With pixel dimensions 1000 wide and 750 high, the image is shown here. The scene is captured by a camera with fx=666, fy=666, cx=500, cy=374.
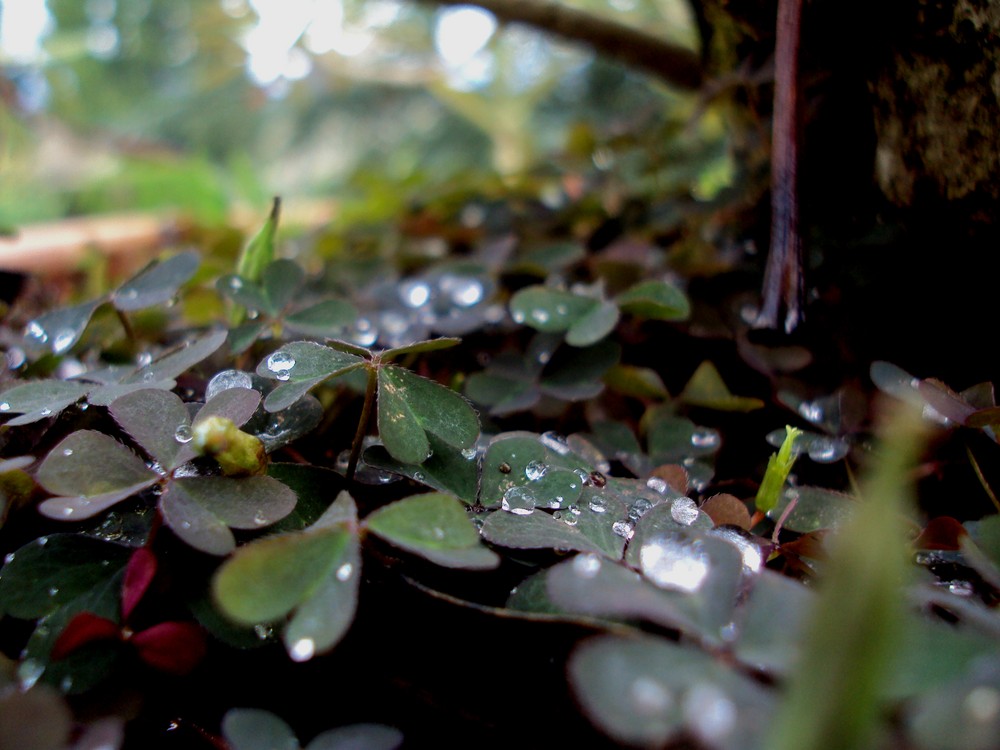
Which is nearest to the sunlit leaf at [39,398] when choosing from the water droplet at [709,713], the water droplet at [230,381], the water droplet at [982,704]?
the water droplet at [230,381]

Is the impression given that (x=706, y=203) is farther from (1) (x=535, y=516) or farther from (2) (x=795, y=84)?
(1) (x=535, y=516)

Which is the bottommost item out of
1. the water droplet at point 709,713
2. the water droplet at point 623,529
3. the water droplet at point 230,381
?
the water droplet at point 230,381

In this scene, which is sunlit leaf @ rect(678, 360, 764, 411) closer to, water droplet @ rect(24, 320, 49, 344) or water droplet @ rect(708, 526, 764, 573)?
water droplet @ rect(708, 526, 764, 573)

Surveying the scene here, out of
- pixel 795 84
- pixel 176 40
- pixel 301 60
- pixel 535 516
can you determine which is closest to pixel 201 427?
pixel 535 516

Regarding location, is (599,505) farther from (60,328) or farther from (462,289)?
(60,328)

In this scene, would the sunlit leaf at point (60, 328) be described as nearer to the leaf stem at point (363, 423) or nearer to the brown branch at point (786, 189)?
the leaf stem at point (363, 423)

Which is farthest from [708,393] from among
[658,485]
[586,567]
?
[586,567]
